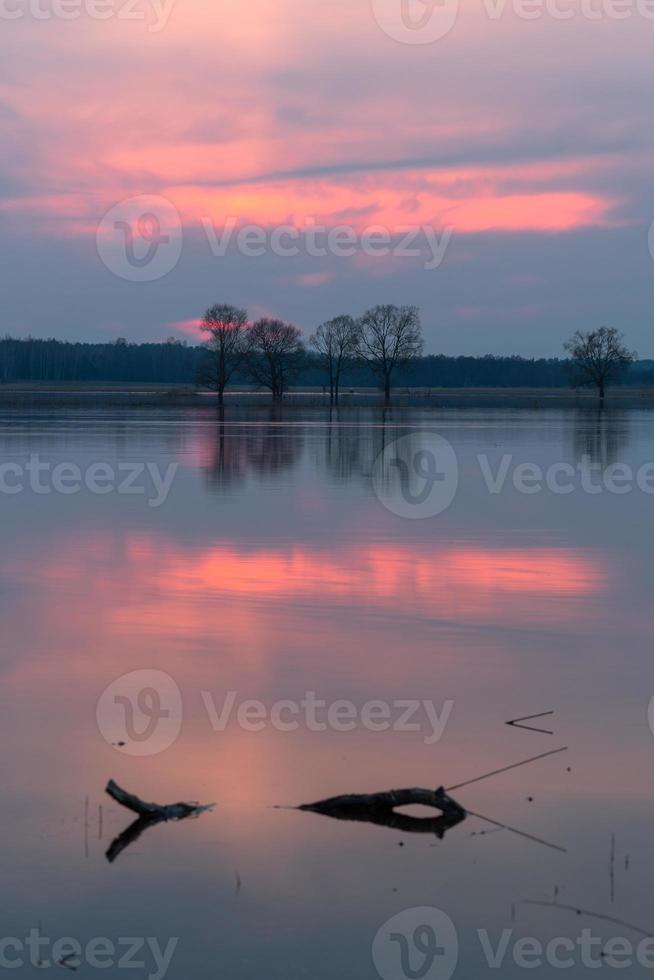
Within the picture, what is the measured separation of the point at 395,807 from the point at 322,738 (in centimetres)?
140

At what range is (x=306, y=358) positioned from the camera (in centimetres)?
13400

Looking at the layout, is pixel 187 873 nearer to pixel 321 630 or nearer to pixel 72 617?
pixel 321 630

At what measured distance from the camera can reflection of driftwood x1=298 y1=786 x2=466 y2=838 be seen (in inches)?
293

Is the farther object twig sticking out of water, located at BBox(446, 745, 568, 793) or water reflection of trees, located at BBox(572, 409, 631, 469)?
water reflection of trees, located at BBox(572, 409, 631, 469)

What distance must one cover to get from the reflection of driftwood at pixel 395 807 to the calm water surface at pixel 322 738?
8 centimetres

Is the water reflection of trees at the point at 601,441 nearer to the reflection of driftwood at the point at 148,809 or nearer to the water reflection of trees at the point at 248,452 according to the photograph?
the water reflection of trees at the point at 248,452

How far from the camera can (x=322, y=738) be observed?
889cm

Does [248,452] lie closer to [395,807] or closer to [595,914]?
[395,807]

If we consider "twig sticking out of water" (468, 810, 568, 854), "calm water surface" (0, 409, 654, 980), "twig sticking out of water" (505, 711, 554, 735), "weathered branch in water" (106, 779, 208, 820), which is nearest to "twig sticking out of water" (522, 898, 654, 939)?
"calm water surface" (0, 409, 654, 980)

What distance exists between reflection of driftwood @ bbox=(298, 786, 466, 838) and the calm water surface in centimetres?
8

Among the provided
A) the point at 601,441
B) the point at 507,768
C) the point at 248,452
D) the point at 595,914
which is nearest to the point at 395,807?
the point at 507,768

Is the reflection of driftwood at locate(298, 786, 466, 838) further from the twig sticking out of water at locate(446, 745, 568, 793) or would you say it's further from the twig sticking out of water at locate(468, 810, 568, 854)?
the twig sticking out of water at locate(446, 745, 568, 793)

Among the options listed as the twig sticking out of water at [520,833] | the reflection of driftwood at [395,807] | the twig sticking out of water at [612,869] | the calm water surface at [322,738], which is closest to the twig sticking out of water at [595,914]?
the calm water surface at [322,738]

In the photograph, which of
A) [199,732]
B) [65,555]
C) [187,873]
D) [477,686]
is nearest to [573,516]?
[65,555]
